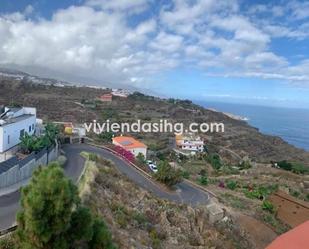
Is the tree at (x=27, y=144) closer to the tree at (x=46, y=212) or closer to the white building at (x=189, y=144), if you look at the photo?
the tree at (x=46, y=212)

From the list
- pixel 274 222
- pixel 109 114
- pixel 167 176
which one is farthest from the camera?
pixel 109 114

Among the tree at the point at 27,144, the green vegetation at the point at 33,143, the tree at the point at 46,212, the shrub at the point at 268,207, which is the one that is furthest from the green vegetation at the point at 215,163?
the tree at the point at 46,212

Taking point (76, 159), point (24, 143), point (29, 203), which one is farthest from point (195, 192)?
point (29, 203)

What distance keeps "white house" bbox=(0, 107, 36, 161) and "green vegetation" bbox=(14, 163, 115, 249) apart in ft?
57.1

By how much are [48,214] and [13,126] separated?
1955 centimetres

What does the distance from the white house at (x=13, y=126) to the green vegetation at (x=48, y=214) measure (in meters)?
17.4

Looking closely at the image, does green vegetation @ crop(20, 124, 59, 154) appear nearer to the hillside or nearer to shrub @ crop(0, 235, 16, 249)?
shrub @ crop(0, 235, 16, 249)

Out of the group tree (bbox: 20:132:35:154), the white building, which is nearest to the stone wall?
tree (bbox: 20:132:35:154)

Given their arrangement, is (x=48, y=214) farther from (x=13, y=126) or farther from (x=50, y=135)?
(x=50, y=135)

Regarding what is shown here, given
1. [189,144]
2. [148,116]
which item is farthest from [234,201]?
[148,116]

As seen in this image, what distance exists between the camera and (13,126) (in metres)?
24.8

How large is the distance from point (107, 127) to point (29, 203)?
60.2 meters

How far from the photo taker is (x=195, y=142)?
68.9 metres

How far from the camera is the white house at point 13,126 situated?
23312 millimetres
